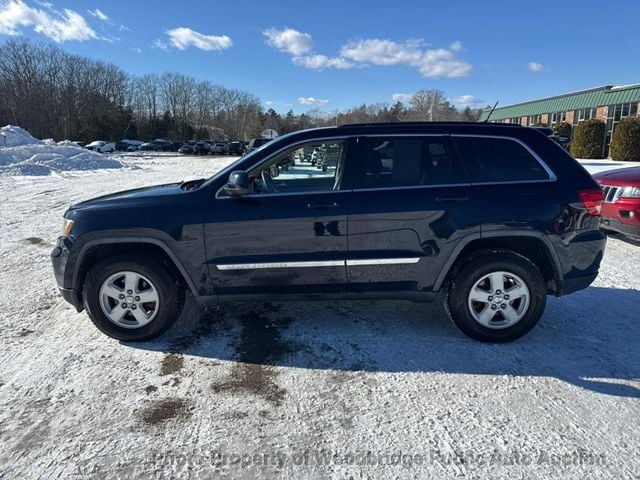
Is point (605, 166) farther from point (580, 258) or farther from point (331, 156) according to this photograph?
point (331, 156)

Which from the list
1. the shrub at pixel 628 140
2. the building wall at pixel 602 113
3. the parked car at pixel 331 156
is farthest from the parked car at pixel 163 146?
the parked car at pixel 331 156

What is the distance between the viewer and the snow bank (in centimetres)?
2098

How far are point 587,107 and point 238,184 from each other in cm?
3813

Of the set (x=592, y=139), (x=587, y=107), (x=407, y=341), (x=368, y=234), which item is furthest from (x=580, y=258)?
(x=587, y=107)

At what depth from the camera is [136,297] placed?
3.61 m

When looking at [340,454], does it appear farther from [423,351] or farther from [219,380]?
[423,351]

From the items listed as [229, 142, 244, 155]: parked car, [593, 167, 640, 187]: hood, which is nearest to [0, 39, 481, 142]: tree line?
[229, 142, 244, 155]: parked car

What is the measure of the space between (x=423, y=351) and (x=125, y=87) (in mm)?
97259

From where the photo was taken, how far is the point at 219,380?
3092mm

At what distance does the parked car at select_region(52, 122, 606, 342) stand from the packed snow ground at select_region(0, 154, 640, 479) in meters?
0.39

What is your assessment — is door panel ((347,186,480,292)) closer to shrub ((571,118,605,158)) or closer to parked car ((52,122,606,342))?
parked car ((52,122,606,342))

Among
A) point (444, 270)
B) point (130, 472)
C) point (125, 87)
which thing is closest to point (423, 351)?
point (444, 270)

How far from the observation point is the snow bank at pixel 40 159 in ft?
68.8

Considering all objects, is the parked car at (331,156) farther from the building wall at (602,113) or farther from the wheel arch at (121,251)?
the building wall at (602,113)
